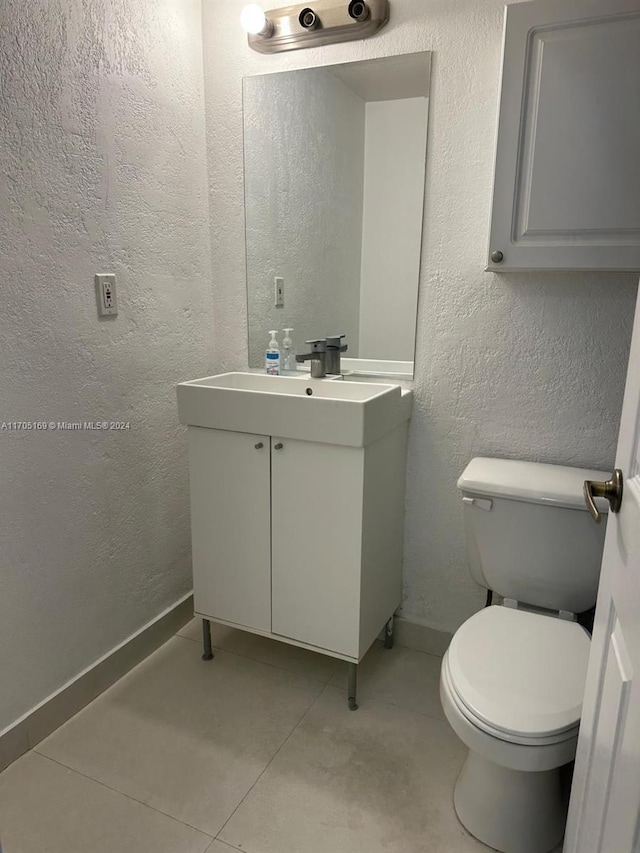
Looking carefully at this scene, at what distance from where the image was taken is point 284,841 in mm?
1342

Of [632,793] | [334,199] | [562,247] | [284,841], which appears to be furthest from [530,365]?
[284,841]

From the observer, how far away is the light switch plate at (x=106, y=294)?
167cm

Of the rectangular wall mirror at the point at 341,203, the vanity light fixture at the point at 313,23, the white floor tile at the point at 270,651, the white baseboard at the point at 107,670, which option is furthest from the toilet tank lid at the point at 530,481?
the vanity light fixture at the point at 313,23

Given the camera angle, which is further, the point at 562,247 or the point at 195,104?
the point at 195,104

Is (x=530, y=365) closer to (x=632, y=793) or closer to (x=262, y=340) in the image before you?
(x=262, y=340)

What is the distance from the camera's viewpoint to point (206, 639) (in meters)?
1.97

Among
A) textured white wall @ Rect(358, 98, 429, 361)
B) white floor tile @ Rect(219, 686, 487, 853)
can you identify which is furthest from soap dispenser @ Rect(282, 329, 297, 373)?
white floor tile @ Rect(219, 686, 487, 853)

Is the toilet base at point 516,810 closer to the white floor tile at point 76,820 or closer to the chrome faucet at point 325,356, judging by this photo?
the white floor tile at point 76,820

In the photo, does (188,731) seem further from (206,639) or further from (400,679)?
(400,679)

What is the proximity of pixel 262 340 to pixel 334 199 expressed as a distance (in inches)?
21.5

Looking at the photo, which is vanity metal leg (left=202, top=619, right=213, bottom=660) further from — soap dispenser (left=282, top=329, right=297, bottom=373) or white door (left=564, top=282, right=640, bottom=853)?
white door (left=564, top=282, right=640, bottom=853)

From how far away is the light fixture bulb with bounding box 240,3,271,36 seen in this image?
5.61ft

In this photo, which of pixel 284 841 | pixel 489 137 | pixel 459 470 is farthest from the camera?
pixel 459 470

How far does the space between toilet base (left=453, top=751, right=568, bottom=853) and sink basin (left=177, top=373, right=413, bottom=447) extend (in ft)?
2.79
